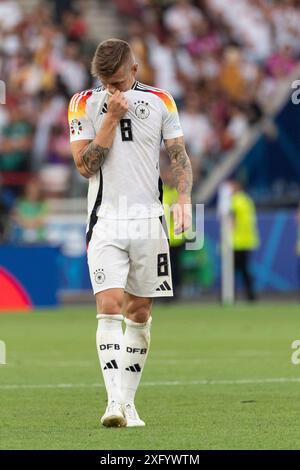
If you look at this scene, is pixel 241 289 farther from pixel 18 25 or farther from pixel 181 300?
pixel 18 25

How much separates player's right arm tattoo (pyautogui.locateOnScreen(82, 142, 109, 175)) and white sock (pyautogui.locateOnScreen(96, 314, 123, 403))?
0.94 m

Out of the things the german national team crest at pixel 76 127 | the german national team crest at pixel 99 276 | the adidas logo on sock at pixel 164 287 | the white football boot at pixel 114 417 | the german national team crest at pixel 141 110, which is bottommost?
the white football boot at pixel 114 417

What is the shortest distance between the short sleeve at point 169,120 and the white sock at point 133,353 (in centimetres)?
123

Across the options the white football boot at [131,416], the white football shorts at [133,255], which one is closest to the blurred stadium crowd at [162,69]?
the white football shorts at [133,255]

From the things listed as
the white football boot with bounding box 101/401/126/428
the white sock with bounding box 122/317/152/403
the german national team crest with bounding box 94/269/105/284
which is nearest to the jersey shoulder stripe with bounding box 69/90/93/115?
the german national team crest with bounding box 94/269/105/284

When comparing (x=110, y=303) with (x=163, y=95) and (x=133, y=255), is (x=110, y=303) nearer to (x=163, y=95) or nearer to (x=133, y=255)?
(x=133, y=255)

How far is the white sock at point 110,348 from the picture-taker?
8.08m

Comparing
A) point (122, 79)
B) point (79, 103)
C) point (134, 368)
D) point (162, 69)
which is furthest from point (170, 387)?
point (162, 69)

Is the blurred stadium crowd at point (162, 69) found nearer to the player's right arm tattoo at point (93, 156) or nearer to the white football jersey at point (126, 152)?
the white football jersey at point (126, 152)

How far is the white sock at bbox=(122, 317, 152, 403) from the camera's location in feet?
27.8

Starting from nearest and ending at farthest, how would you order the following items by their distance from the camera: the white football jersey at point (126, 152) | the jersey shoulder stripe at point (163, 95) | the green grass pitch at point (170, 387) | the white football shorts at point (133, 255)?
the green grass pitch at point (170, 387) → the white football shorts at point (133, 255) → the white football jersey at point (126, 152) → the jersey shoulder stripe at point (163, 95)

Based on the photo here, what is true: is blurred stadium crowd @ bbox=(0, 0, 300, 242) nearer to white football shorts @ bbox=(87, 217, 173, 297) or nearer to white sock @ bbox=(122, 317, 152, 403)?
white sock @ bbox=(122, 317, 152, 403)

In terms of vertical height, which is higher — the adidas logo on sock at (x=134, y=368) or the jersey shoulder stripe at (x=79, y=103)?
the jersey shoulder stripe at (x=79, y=103)
